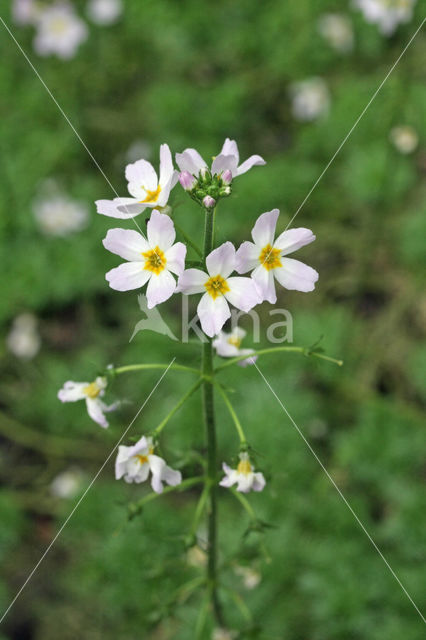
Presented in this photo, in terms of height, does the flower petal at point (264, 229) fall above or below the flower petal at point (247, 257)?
above

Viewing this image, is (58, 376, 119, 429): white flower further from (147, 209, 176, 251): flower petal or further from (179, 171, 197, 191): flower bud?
(179, 171, 197, 191): flower bud

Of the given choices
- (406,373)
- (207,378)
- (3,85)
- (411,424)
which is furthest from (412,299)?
(3,85)

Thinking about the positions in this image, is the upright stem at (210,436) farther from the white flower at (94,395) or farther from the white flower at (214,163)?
the white flower at (94,395)

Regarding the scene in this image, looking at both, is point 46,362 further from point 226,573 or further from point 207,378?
Answer: point 207,378

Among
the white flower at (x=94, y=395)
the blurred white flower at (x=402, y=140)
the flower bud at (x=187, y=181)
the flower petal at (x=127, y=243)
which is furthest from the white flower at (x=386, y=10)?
the white flower at (x=94, y=395)

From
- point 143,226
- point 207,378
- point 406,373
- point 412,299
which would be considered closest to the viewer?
point 207,378

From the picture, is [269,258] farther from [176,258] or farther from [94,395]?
[94,395]
